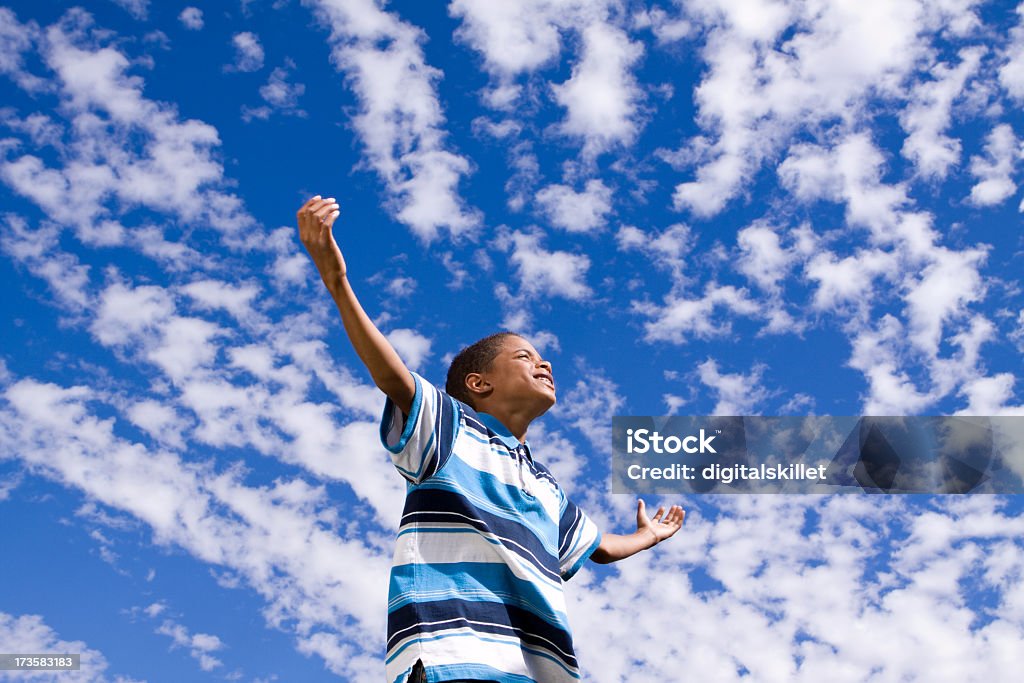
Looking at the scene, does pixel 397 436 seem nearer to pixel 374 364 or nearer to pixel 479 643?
pixel 374 364

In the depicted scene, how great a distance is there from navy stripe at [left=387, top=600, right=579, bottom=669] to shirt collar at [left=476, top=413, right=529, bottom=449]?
692 millimetres

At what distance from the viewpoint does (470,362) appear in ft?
14.9

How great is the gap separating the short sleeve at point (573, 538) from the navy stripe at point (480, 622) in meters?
0.76

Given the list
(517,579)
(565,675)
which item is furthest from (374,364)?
(565,675)

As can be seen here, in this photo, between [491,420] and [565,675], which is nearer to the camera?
[565,675]

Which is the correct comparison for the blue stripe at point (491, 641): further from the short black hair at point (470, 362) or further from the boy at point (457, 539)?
the short black hair at point (470, 362)

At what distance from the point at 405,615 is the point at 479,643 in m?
0.25

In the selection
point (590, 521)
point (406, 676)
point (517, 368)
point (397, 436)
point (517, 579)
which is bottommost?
point (406, 676)

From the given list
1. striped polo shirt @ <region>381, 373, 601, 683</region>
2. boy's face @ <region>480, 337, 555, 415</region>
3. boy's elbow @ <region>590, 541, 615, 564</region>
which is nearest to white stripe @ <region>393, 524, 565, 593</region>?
striped polo shirt @ <region>381, 373, 601, 683</region>

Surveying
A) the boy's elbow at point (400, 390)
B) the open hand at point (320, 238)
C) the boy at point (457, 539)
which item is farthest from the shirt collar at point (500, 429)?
the open hand at point (320, 238)

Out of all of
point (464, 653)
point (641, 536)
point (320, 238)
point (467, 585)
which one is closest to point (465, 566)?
point (467, 585)

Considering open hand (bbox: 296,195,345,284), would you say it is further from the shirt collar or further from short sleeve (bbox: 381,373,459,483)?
the shirt collar

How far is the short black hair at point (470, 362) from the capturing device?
4.44 metres

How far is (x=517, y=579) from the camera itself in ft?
11.9
